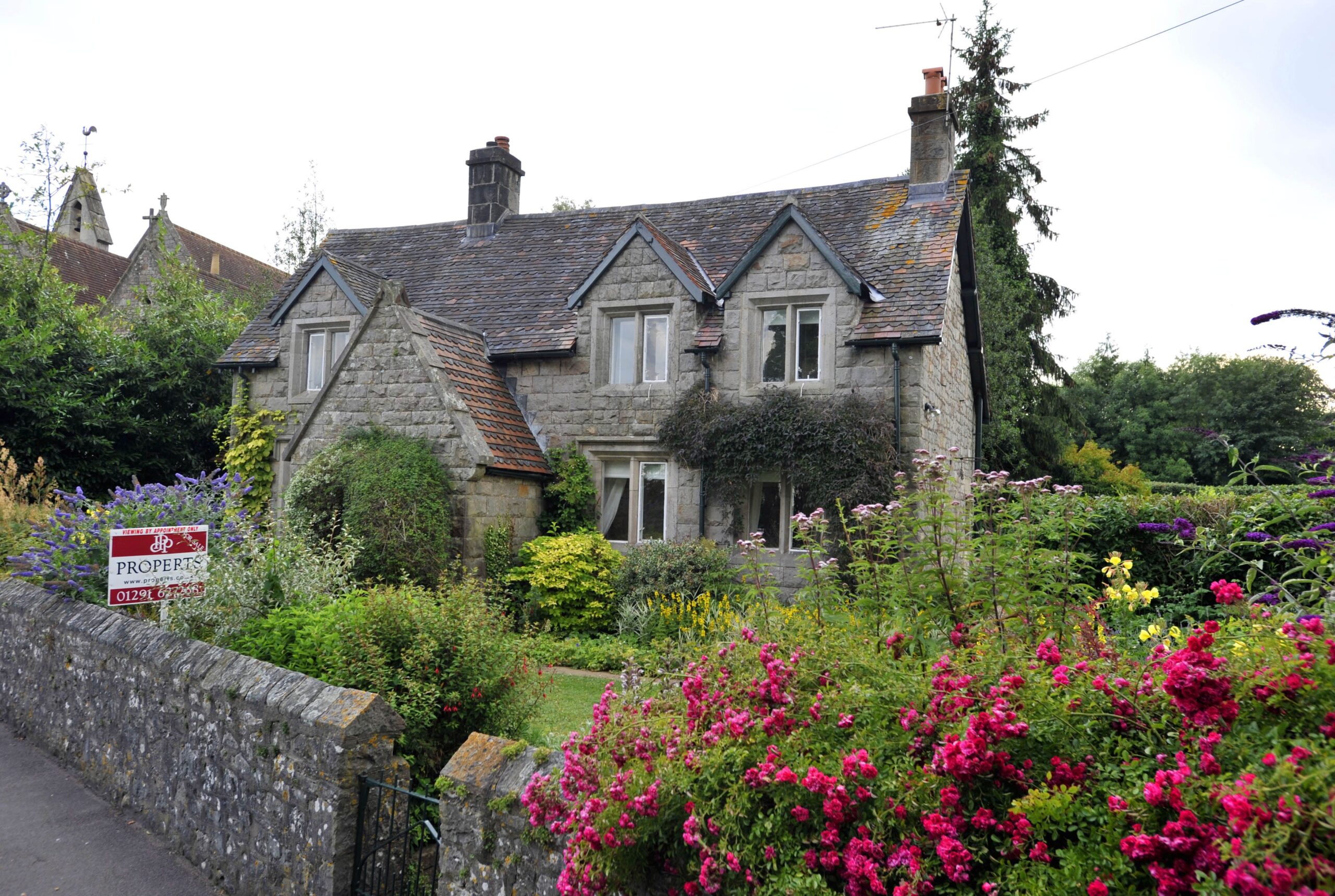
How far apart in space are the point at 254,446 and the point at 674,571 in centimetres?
929

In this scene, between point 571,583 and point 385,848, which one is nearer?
point 385,848

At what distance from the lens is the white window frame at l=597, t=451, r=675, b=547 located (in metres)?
14.9

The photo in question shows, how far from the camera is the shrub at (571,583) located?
13398 mm

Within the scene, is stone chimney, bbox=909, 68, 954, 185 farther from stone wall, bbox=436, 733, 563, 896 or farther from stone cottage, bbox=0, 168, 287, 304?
stone cottage, bbox=0, 168, 287, 304

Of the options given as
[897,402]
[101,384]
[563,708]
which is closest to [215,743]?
[563,708]

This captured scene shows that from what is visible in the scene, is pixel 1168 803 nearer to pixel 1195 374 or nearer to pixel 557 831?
pixel 557 831

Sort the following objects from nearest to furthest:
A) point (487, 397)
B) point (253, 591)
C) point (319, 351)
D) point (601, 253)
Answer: point (253, 591)
point (487, 397)
point (319, 351)
point (601, 253)

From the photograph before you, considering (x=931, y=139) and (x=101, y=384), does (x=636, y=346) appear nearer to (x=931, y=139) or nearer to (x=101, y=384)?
(x=931, y=139)

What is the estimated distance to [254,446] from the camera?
1706 centimetres

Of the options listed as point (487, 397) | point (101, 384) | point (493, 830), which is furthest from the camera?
point (101, 384)

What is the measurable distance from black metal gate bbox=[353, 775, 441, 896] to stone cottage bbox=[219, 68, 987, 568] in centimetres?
826

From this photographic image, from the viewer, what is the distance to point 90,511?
9.21 metres

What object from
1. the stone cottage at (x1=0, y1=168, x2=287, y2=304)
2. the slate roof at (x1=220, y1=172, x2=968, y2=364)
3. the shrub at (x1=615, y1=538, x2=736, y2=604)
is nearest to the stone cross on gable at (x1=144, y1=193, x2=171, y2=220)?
the stone cottage at (x1=0, y1=168, x2=287, y2=304)

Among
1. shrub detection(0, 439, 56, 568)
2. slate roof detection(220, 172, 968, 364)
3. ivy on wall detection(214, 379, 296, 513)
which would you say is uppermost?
slate roof detection(220, 172, 968, 364)
